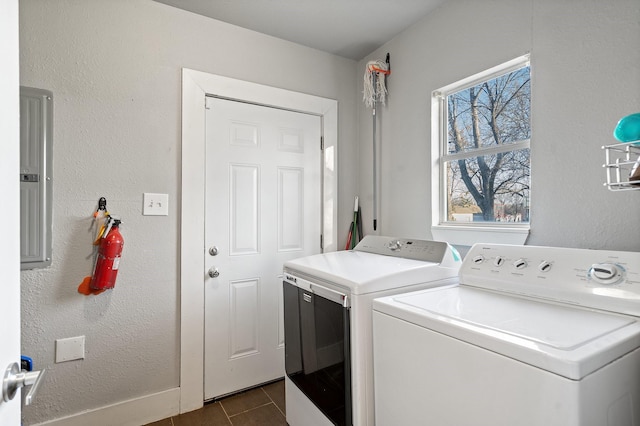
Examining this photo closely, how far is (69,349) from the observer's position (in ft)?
5.54

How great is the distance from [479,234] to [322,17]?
1.66 metres

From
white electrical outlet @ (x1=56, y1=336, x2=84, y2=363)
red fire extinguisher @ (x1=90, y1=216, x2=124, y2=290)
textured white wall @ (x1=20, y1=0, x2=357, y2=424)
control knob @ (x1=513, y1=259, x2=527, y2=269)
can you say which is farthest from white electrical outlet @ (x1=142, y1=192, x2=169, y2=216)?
control knob @ (x1=513, y1=259, x2=527, y2=269)

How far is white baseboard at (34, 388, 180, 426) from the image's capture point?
1.71m

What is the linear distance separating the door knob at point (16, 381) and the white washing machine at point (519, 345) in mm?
918

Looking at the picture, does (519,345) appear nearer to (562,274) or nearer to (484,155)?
(562,274)

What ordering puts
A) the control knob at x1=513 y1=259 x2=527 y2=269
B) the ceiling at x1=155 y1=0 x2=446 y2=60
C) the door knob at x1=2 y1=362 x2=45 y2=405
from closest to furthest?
the door knob at x1=2 y1=362 x2=45 y2=405 < the control knob at x1=513 y1=259 x2=527 y2=269 < the ceiling at x1=155 y1=0 x2=446 y2=60

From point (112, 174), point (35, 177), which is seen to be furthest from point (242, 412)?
point (35, 177)

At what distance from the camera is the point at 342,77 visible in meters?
2.63

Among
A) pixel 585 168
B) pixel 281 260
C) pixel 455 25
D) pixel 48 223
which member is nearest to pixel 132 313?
pixel 48 223

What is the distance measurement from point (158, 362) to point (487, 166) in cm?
225

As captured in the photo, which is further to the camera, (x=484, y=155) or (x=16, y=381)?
(x=484, y=155)

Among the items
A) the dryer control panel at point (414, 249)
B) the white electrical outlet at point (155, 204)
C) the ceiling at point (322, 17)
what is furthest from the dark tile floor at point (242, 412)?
the ceiling at point (322, 17)

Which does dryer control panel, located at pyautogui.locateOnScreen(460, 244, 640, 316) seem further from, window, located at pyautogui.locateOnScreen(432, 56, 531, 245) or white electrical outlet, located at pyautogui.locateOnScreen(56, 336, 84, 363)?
white electrical outlet, located at pyautogui.locateOnScreen(56, 336, 84, 363)

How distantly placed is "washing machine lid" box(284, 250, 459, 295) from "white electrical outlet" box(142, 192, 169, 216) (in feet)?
2.76
